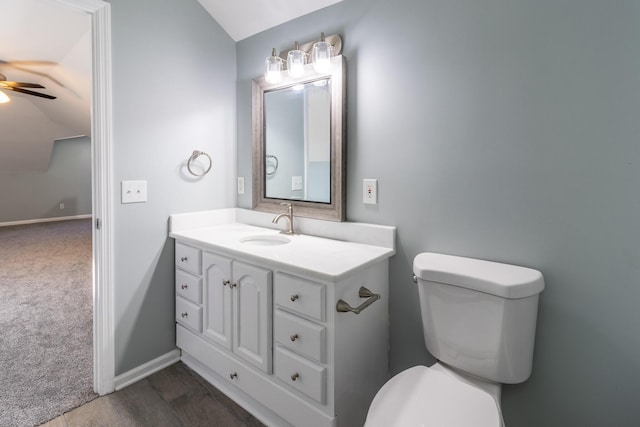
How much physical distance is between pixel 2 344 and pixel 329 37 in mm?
2729

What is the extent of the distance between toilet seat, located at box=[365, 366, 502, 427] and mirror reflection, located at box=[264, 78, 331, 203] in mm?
939

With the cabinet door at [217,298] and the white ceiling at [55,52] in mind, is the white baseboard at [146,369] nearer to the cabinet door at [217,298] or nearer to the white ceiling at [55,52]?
the cabinet door at [217,298]

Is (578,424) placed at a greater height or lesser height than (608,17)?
lesser

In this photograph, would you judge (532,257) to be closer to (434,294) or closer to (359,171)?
(434,294)

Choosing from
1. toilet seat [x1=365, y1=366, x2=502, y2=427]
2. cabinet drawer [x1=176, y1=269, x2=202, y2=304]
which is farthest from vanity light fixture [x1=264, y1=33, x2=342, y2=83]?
toilet seat [x1=365, y1=366, x2=502, y2=427]

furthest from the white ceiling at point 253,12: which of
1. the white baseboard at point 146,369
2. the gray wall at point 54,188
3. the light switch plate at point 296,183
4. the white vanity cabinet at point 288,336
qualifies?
the gray wall at point 54,188

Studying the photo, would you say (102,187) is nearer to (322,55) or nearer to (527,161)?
(322,55)

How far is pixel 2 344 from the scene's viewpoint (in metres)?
2.13

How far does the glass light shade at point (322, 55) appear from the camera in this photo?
1.60 metres

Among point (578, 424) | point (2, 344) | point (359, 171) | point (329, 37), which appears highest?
point (329, 37)

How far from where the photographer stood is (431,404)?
100 centimetres

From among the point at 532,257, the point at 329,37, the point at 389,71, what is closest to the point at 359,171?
the point at 389,71

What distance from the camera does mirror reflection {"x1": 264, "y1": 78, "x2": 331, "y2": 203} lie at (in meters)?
1.73

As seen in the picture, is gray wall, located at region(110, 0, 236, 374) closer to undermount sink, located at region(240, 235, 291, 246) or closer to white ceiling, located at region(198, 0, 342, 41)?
white ceiling, located at region(198, 0, 342, 41)
